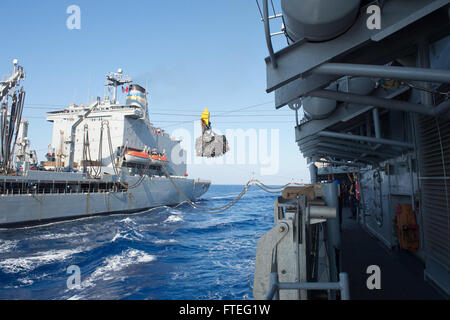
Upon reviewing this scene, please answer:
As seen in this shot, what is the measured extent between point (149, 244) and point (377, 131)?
1221cm

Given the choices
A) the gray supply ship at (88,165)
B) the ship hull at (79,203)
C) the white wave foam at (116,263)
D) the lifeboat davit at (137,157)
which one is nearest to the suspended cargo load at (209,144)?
the white wave foam at (116,263)

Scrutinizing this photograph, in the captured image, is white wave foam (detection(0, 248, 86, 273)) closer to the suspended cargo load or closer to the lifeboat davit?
the suspended cargo load

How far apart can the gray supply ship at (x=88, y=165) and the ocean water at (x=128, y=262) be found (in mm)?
Result: 2024

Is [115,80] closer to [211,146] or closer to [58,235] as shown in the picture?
[58,235]

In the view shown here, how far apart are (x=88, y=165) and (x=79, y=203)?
22.6 feet

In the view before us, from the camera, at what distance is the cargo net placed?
16.5 feet

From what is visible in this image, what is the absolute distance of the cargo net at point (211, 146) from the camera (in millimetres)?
5031

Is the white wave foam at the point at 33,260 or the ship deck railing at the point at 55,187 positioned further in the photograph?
the ship deck railing at the point at 55,187

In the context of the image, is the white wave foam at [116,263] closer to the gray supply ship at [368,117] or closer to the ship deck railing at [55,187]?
the gray supply ship at [368,117]

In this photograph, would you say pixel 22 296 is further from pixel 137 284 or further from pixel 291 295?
pixel 291 295

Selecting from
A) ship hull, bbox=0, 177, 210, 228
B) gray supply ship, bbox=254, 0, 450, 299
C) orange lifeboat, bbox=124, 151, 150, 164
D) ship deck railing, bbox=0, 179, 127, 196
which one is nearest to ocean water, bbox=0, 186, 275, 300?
ship hull, bbox=0, 177, 210, 228

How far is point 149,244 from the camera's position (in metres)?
13.8

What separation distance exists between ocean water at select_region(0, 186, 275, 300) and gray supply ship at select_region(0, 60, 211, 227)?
202 cm

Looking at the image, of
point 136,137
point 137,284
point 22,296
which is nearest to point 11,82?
point 136,137
